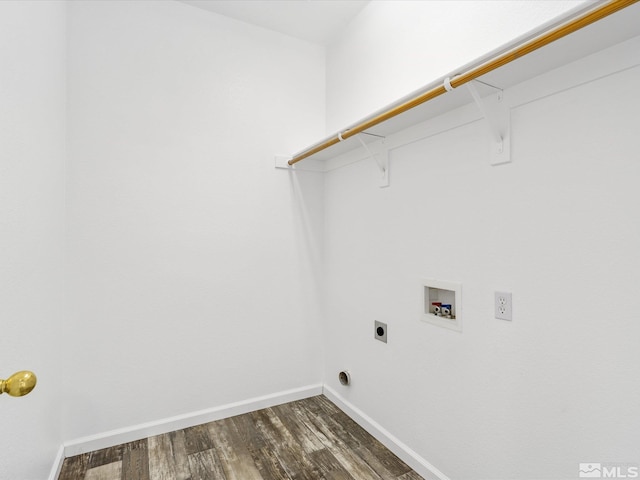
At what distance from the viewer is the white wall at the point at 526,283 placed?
0.98m

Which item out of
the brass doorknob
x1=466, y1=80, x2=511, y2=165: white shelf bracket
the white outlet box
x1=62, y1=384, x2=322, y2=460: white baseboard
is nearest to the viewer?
the brass doorknob

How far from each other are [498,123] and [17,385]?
159 cm

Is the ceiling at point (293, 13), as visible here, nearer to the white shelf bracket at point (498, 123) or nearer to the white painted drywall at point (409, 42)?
the white painted drywall at point (409, 42)

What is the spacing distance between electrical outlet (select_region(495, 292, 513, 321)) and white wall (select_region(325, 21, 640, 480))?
23mm

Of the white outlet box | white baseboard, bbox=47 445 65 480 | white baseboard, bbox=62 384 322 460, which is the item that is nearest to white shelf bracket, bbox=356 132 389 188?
the white outlet box

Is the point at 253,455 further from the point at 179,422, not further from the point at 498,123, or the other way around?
the point at 498,123

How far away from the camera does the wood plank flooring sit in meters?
1.62

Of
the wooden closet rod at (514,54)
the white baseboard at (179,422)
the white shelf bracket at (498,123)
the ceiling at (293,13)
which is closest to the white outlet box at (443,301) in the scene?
the white shelf bracket at (498,123)

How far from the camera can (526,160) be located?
120 centimetres

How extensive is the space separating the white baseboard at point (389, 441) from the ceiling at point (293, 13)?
251cm

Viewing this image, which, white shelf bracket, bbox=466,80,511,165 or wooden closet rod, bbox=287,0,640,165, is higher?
wooden closet rod, bbox=287,0,640,165

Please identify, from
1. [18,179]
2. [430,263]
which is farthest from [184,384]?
[430,263]

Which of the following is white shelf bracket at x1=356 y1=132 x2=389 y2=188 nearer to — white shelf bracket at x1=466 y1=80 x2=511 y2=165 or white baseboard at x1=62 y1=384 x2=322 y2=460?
white shelf bracket at x1=466 y1=80 x2=511 y2=165

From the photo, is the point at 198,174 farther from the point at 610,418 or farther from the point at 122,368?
the point at 610,418
